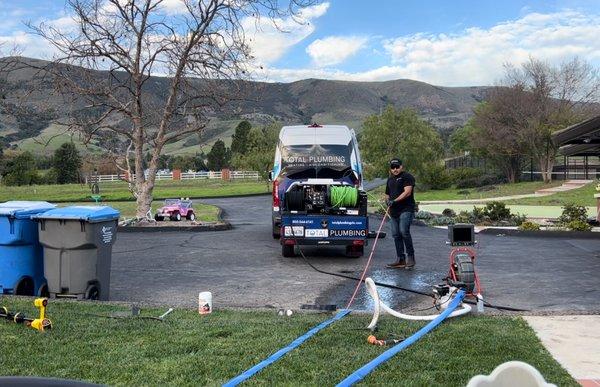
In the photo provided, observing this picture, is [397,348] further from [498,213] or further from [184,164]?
Result: [184,164]

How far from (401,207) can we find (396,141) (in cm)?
3366

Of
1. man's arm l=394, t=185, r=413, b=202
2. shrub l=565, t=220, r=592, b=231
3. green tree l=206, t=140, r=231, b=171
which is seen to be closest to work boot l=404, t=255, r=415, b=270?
man's arm l=394, t=185, r=413, b=202

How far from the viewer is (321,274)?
10.7m

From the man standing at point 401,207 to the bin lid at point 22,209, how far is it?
5921mm

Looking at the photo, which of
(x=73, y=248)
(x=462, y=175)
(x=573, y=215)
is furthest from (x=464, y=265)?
(x=462, y=175)

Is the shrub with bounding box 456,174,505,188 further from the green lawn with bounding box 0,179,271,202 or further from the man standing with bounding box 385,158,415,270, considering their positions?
the man standing with bounding box 385,158,415,270

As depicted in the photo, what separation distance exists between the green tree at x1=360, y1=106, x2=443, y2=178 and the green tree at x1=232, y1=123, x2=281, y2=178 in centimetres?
970

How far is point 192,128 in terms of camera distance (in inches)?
795

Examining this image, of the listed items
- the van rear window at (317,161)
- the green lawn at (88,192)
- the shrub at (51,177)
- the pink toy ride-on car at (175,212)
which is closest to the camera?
the van rear window at (317,161)

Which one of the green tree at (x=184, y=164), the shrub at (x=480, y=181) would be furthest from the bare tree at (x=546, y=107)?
the green tree at (x=184, y=164)

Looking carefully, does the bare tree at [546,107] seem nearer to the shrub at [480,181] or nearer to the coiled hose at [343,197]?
the shrub at [480,181]

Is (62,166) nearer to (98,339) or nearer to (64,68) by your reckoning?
(64,68)

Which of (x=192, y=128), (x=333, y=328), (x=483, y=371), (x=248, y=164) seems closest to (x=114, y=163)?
(x=192, y=128)

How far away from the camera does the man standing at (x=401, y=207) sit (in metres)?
10.7
